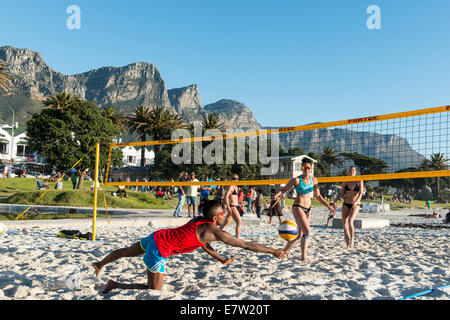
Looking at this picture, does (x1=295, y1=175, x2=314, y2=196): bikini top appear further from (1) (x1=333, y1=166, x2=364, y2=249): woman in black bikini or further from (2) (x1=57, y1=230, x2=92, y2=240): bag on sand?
(2) (x1=57, y1=230, x2=92, y2=240): bag on sand

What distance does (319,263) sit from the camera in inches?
193

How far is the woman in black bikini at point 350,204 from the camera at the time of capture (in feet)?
20.7

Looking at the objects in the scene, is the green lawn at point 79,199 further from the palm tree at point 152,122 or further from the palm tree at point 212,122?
the palm tree at point 212,122

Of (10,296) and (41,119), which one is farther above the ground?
(41,119)

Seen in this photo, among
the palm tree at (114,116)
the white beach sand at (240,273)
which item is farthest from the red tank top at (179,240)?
the palm tree at (114,116)

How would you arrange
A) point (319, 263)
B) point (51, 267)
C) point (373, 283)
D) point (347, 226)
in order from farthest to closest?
1. point (347, 226)
2. point (319, 263)
3. point (51, 267)
4. point (373, 283)

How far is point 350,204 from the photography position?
6.45m

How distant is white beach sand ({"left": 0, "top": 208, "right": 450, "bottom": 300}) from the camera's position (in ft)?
11.0

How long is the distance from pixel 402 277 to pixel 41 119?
102ft

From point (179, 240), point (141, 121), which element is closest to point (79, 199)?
point (179, 240)

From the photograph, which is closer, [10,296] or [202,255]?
[10,296]

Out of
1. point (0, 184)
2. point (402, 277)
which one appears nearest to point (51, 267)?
point (402, 277)

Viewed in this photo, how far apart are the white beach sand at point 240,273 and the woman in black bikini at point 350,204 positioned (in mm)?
289
